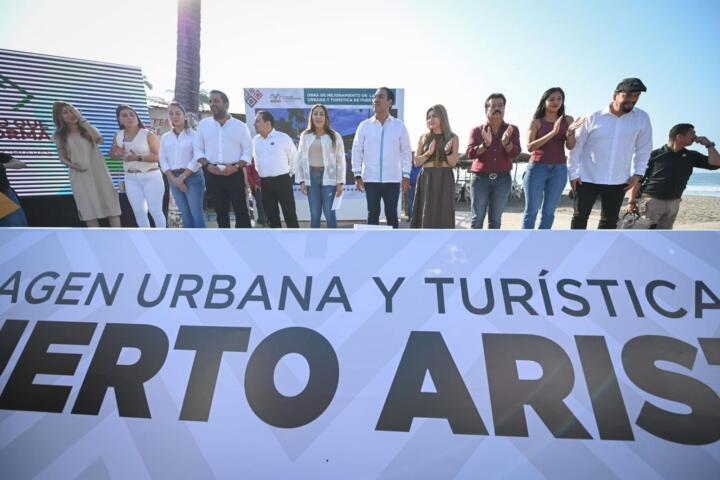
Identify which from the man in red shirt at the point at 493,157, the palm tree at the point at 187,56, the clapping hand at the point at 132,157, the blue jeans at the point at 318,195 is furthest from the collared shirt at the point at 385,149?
the palm tree at the point at 187,56

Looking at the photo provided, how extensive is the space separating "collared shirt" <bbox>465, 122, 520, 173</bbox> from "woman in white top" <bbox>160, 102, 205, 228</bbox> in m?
2.92

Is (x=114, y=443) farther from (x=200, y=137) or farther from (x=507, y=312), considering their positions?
(x=200, y=137)

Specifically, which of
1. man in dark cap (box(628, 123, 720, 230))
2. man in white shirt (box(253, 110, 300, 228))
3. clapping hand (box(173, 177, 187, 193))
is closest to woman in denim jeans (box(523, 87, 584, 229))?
man in dark cap (box(628, 123, 720, 230))

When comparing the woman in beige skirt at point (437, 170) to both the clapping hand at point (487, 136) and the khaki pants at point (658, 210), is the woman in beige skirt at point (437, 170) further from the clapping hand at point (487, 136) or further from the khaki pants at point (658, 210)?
A: the khaki pants at point (658, 210)

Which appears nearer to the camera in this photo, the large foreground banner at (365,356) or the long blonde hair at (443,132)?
the large foreground banner at (365,356)

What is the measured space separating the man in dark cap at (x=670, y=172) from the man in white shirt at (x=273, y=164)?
3.74 meters

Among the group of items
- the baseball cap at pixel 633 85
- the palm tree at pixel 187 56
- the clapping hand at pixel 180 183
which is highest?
the palm tree at pixel 187 56

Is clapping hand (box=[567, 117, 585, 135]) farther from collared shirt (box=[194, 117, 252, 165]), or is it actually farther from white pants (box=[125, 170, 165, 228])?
white pants (box=[125, 170, 165, 228])

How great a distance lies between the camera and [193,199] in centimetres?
321

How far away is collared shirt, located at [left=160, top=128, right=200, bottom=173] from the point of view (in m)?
A: 3.20

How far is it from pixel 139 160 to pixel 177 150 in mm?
419

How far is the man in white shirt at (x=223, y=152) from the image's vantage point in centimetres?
305

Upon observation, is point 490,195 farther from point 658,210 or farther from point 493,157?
point 658,210

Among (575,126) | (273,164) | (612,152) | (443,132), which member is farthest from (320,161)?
(612,152)
